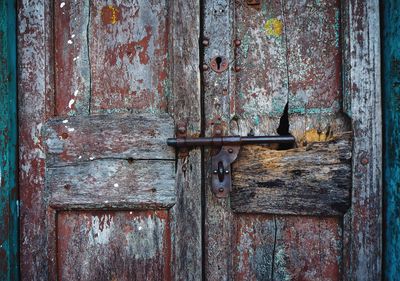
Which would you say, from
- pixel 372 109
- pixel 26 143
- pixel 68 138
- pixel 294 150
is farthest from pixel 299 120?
pixel 26 143

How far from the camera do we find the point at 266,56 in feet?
4.01

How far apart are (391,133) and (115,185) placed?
89 cm

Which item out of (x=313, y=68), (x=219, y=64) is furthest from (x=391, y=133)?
(x=219, y=64)

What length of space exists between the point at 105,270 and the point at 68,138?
1.54 feet

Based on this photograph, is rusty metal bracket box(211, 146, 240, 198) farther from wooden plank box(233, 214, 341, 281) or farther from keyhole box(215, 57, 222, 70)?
keyhole box(215, 57, 222, 70)

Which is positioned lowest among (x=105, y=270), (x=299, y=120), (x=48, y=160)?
(x=105, y=270)

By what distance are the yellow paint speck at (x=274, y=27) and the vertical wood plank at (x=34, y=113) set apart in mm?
745

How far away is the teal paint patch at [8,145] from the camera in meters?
1.23

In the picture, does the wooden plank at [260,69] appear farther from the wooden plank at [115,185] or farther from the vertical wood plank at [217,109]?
the wooden plank at [115,185]

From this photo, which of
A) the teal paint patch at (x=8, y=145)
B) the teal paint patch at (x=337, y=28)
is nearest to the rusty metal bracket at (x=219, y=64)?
the teal paint patch at (x=337, y=28)

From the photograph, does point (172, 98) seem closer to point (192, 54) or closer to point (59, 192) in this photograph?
point (192, 54)

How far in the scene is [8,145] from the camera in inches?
49.2

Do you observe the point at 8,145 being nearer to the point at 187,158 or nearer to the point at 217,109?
the point at 187,158

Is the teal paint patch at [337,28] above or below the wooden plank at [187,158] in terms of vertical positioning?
above
